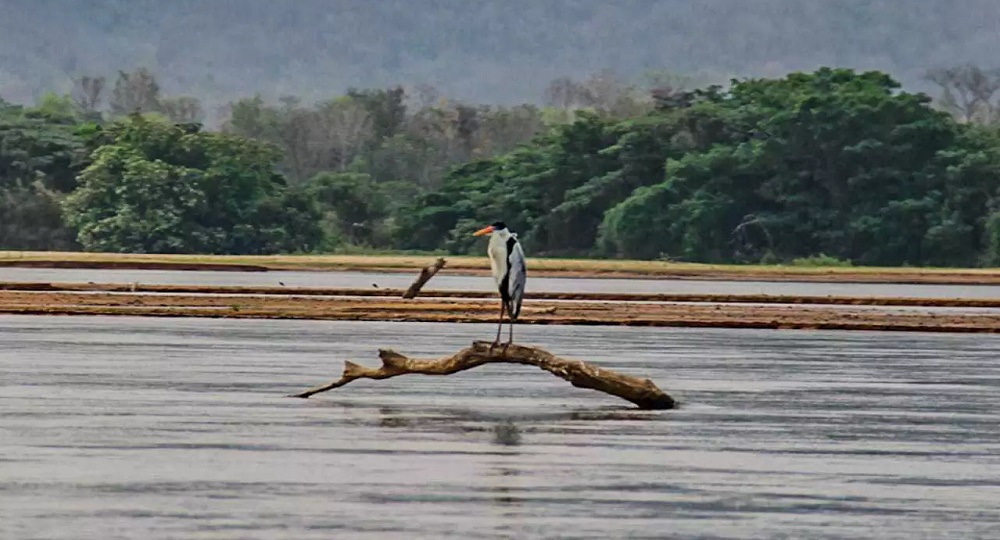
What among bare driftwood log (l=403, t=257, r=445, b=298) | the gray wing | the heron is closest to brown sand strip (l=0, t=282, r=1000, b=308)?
bare driftwood log (l=403, t=257, r=445, b=298)

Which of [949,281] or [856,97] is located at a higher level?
[856,97]

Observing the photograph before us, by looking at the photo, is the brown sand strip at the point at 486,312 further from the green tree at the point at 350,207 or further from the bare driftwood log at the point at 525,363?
the green tree at the point at 350,207

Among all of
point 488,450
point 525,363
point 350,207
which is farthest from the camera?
point 350,207

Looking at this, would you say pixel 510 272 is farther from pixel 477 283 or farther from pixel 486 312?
pixel 477 283

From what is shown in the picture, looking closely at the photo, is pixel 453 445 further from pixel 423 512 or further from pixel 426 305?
pixel 426 305

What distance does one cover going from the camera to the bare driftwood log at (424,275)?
4524 centimetres

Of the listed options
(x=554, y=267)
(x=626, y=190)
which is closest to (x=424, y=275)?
(x=554, y=267)

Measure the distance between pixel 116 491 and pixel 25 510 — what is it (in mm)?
A: 1047

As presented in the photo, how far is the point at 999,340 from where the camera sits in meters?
38.9

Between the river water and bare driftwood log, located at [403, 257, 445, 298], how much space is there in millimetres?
12862

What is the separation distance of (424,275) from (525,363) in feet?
83.2

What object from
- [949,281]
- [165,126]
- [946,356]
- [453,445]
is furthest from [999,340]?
[165,126]

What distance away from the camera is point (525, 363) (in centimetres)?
2130

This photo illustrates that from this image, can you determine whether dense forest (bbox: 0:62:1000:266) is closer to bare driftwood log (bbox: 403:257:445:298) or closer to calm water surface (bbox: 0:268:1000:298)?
calm water surface (bbox: 0:268:1000:298)
